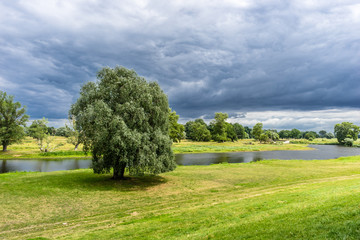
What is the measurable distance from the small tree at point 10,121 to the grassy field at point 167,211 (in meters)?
53.5

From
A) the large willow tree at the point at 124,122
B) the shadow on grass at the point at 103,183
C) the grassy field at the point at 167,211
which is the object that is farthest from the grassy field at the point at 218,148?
the grassy field at the point at 167,211

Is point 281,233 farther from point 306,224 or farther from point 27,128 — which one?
point 27,128

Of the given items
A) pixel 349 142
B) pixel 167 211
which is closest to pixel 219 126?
pixel 349 142

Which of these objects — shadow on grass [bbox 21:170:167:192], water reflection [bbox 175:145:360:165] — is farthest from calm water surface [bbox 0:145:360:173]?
shadow on grass [bbox 21:170:167:192]

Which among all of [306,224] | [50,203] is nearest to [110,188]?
[50,203]

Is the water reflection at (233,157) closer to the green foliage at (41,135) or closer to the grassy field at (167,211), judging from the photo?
the grassy field at (167,211)

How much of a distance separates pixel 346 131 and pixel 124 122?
173 metres

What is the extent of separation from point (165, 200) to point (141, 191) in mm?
4320

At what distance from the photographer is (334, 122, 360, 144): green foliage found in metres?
146

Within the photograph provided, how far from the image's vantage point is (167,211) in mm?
15594

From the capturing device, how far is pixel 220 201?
17750 millimetres

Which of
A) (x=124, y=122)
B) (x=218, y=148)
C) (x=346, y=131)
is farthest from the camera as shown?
(x=346, y=131)

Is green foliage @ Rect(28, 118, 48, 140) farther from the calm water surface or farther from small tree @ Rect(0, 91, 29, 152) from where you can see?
the calm water surface

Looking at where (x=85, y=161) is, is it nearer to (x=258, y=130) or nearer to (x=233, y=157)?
(x=233, y=157)
